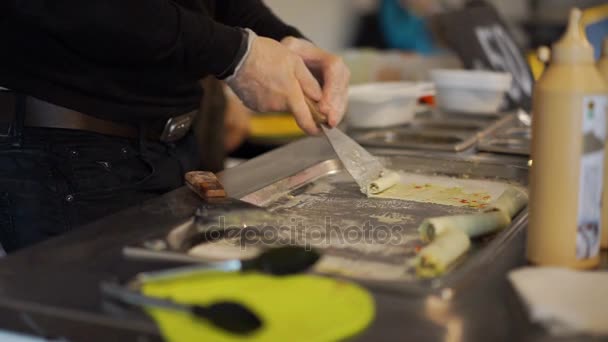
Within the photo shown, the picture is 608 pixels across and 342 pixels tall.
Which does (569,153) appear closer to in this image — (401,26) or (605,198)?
(605,198)

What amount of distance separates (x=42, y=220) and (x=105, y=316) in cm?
54

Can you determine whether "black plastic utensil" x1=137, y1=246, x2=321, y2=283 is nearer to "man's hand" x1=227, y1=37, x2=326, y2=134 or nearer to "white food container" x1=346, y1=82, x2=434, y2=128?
"man's hand" x1=227, y1=37, x2=326, y2=134

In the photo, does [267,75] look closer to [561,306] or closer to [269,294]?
[269,294]

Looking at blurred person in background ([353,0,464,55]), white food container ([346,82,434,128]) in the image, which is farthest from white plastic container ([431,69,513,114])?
blurred person in background ([353,0,464,55])

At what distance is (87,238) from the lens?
3.06 ft

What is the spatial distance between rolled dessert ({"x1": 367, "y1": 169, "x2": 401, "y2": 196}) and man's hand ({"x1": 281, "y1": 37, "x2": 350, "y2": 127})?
13 cm

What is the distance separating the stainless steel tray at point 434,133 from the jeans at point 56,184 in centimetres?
52

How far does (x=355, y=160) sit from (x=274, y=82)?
0.61ft

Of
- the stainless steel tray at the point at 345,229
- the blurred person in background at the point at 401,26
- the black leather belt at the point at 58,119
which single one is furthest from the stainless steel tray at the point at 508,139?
the blurred person in background at the point at 401,26

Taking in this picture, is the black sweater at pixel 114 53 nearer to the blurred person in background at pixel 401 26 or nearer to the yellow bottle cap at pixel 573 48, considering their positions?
the yellow bottle cap at pixel 573 48

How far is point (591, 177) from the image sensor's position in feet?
2.66

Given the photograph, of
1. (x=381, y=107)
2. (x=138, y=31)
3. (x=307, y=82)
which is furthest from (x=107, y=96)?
(x=381, y=107)

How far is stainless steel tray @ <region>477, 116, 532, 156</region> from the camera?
4.73 feet

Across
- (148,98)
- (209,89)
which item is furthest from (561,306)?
(209,89)
